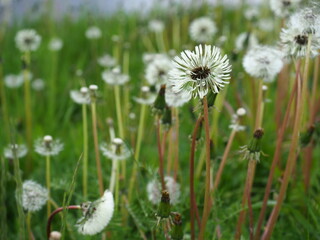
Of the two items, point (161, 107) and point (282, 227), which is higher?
point (161, 107)

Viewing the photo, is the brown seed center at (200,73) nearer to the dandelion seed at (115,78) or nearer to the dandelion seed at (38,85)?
the dandelion seed at (115,78)

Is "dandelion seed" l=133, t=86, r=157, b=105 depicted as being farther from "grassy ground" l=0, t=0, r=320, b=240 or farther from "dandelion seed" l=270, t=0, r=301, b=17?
"dandelion seed" l=270, t=0, r=301, b=17

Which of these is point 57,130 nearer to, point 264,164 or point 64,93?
point 64,93

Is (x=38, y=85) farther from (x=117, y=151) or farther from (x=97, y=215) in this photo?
(x=97, y=215)

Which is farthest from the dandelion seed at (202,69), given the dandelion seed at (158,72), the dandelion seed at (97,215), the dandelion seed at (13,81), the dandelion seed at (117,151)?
the dandelion seed at (13,81)

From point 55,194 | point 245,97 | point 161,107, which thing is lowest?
point 55,194

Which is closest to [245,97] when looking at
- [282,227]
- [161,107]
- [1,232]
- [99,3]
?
[282,227]
